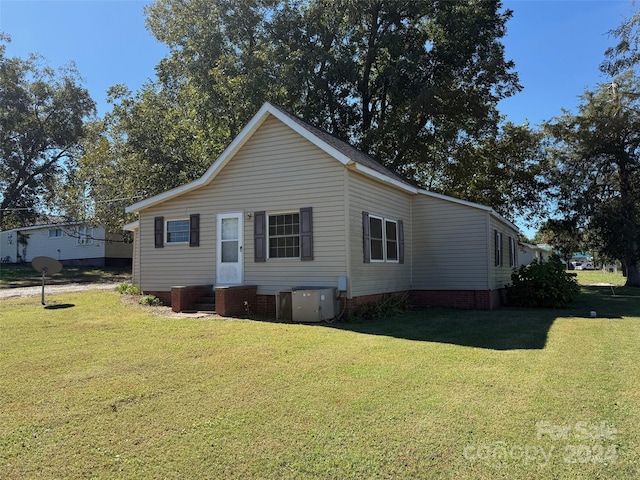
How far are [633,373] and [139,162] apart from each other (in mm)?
20297

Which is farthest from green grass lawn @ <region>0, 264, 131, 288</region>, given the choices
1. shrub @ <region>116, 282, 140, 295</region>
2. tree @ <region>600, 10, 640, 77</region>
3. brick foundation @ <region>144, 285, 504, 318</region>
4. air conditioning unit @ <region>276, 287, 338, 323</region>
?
tree @ <region>600, 10, 640, 77</region>

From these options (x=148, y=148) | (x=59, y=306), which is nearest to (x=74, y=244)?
(x=148, y=148)

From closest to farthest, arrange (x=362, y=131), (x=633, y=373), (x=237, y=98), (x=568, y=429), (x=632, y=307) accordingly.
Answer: (x=568, y=429) → (x=633, y=373) → (x=632, y=307) → (x=237, y=98) → (x=362, y=131)

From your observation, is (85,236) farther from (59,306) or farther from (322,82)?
(59,306)

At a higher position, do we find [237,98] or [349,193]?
[237,98]

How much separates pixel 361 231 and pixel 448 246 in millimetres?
3720

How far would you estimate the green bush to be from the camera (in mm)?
13445

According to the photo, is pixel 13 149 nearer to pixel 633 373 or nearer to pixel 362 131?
pixel 362 131

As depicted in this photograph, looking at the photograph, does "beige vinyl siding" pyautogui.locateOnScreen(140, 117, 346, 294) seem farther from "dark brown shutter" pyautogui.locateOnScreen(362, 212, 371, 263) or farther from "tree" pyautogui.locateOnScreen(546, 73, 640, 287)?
"tree" pyautogui.locateOnScreen(546, 73, 640, 287)

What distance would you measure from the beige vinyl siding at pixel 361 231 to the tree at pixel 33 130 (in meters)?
28.8

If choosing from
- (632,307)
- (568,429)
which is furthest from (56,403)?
(632,307)

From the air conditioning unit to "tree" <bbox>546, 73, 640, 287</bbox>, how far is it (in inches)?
823

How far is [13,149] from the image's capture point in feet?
105

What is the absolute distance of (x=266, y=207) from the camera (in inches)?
453
